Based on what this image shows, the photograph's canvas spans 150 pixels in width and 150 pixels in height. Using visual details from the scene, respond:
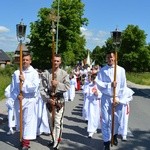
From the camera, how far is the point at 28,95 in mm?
8828

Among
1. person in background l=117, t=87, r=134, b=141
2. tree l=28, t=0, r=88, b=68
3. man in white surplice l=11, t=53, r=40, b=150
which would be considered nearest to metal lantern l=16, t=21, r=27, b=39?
man in white surplice l=11, t=53, r=40, b=150

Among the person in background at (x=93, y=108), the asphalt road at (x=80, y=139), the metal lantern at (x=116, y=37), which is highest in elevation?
the metal lantern at (x=116, y=37)

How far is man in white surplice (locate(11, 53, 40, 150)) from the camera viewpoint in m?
8.66

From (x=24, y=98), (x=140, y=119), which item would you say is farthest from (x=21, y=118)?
(x=140, y=119)

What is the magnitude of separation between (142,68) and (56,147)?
6809cm

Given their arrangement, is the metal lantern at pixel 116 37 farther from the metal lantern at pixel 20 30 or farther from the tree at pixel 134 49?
the tree at pixel 134 49

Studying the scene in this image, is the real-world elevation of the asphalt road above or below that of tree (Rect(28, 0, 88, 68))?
below

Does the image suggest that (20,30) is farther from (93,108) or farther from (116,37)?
(93,108)

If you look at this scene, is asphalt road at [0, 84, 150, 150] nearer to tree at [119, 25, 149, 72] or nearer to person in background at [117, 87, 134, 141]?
person in background at [117, 87, 134, 141]

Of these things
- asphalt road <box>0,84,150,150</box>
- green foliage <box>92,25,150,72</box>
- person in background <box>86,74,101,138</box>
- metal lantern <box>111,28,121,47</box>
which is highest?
green foliage <box>92,25,150,72</box>

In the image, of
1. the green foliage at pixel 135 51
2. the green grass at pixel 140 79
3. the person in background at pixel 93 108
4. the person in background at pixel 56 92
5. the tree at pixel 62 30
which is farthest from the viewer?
the green foliage at pixel 135 51

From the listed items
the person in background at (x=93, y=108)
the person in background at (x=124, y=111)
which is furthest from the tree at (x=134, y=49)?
the person in background at (x=124, y=111)

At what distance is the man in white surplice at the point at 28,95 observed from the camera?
8.66m

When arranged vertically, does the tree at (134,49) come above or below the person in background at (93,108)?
above
